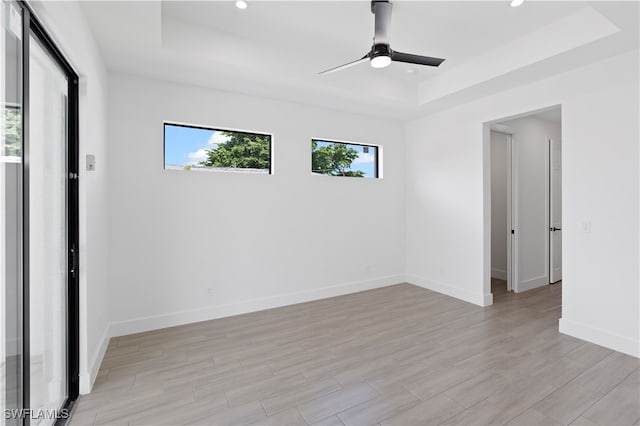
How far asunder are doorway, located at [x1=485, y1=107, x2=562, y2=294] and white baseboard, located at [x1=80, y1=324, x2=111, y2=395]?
4.62 meters

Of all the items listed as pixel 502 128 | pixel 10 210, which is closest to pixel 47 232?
pixel 10 210

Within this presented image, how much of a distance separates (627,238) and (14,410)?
429cm

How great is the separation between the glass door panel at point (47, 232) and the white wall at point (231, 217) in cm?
115

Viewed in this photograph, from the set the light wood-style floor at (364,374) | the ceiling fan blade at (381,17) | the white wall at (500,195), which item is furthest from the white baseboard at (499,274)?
the ceiling fan blade at (381,17)

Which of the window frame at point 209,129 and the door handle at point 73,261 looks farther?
the window frame at point 209,129

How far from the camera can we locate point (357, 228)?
4.76 metres

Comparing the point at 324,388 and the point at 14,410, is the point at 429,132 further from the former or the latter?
the point at 14,410

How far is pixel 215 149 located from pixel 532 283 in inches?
192

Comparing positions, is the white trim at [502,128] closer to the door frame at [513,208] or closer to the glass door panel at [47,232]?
the door frame at [513,208]

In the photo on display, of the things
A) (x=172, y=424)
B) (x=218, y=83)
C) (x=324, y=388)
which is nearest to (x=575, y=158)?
(x=324, y=388)

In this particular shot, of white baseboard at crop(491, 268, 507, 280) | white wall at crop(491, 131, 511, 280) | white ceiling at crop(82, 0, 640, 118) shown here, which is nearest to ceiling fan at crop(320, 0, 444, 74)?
white ceiling at crop(82, 0, 640, 118)

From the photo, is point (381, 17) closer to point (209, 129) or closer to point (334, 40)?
point (334, 40)

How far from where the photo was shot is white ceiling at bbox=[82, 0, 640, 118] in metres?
2.56

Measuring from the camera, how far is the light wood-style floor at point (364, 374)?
2016 mm
